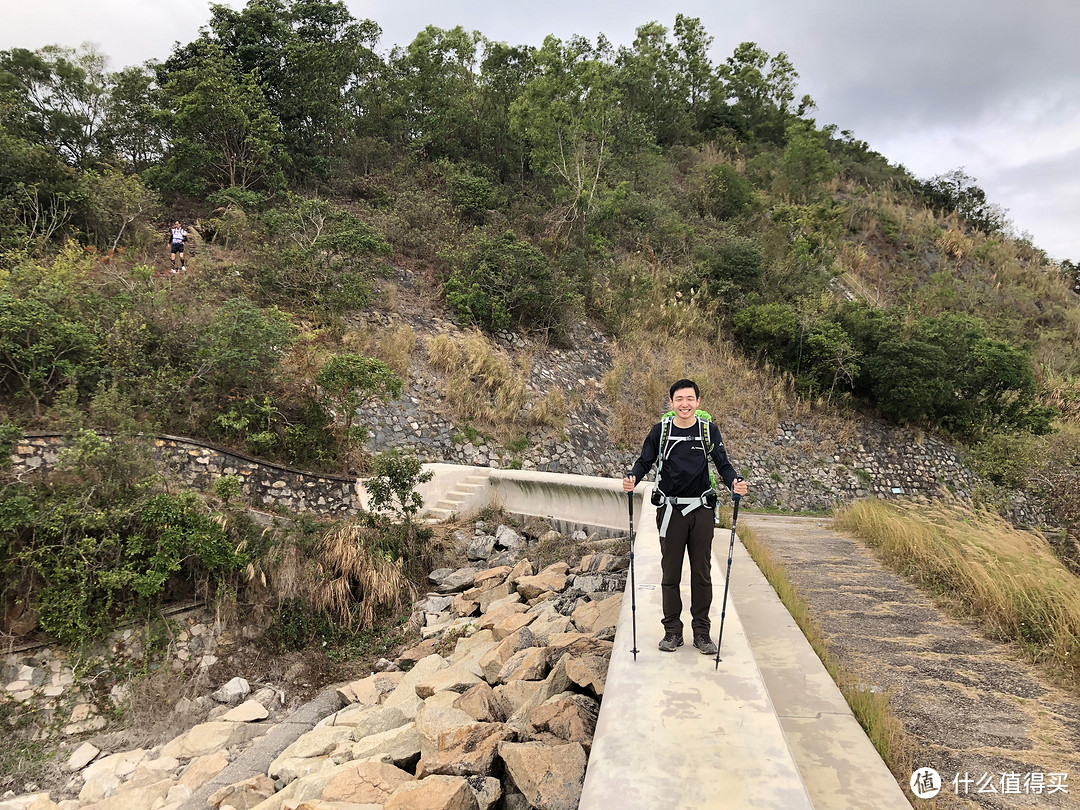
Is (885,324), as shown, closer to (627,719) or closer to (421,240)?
(421,240)

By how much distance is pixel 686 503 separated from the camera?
13.3 feet

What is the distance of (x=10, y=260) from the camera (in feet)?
36.4

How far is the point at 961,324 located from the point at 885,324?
2664 millimetres

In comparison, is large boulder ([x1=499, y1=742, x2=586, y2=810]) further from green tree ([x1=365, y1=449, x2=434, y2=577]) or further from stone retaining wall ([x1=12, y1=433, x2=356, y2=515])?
stone retaining wall ([x1=12, y1=433, x2=356, y2=515])

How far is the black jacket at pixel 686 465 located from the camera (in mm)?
4055

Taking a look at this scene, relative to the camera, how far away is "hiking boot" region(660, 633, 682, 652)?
4.03 meters

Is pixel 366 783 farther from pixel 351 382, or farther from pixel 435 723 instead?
pixel 351 382

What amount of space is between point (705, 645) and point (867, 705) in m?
A: 1.00

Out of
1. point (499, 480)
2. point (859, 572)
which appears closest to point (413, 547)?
point (499, 480)

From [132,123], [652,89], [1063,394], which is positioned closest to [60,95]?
[132,123]

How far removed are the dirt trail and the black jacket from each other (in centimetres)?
185

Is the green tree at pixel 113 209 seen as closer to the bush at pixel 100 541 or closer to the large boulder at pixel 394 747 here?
the bush at pixel 100 541


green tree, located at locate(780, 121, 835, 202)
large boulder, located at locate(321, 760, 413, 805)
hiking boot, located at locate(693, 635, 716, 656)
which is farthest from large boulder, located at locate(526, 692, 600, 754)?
green tree, located at locate(780, 121, 835, 202)

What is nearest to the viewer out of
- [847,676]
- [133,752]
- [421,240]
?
[847,676]
